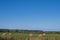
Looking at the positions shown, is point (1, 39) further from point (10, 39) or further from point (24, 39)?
point (24, 39)

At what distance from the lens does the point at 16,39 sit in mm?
20969

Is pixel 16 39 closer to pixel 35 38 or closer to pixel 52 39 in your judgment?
pixel 35 38

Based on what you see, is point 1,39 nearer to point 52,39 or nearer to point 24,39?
point 24,39

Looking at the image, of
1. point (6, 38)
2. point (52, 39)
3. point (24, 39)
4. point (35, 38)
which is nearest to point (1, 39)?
point (6, 38)

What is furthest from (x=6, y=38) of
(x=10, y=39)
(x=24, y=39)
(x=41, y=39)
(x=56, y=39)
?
(x=56, y=39)

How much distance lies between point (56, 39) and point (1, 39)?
21.5 ft

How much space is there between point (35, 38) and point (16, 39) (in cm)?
263

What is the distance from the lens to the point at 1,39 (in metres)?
21.2

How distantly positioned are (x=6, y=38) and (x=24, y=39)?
2293 millimetres

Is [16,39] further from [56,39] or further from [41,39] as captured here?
[56,39]

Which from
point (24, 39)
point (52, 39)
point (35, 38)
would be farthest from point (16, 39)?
point (52, 39)

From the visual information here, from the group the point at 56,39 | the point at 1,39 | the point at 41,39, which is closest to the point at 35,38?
the point at 41,39

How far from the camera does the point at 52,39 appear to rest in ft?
71.4

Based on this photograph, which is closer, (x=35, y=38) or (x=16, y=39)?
(x=16, y=39)
